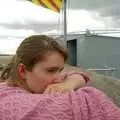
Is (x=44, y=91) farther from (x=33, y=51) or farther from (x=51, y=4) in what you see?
(x=51, y=4)

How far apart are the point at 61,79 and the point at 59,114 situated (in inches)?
10.6

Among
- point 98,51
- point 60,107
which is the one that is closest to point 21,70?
point 60,107

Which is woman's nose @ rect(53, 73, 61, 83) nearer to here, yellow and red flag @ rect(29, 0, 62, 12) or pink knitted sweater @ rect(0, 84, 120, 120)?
pink knitted sweater @ rect(0, 84, 120, 120)

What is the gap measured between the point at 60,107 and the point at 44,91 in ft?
0.45

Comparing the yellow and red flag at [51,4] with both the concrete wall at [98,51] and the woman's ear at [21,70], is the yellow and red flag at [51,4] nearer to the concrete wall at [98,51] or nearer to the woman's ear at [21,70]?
the concrete wall at [98,51]

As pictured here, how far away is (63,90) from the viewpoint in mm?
1339

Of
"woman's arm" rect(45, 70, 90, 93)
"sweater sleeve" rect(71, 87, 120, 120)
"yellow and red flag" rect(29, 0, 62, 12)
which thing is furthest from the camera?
"yellow and red flag" rect(29, 0, 62, 12)

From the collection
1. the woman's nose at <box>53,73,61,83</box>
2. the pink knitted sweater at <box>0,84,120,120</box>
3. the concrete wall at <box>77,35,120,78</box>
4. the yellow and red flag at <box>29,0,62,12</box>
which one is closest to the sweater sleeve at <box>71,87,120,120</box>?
the pink knitted sweater at <box>0,84,120,120</box>

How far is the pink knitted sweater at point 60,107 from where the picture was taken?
1.22 metres

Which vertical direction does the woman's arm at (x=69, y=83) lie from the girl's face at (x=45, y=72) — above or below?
below

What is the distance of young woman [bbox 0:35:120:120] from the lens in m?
1.23

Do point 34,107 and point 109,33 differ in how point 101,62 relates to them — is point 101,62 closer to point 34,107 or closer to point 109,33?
point 109,33

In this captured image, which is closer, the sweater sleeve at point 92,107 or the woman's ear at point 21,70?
the sweater sleeve at point 92,107

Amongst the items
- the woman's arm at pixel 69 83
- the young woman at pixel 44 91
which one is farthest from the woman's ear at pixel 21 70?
the woman's arm at pixel 69 83
